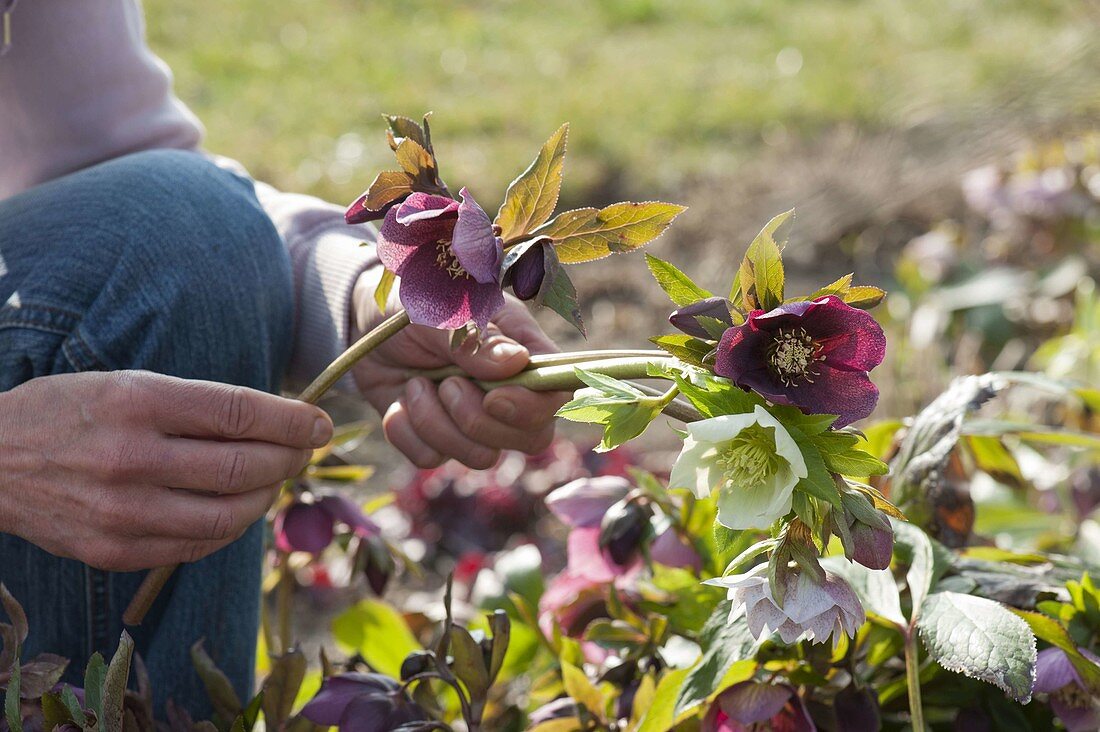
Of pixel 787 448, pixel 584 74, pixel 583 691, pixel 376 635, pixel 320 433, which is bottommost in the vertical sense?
pixel 584 74

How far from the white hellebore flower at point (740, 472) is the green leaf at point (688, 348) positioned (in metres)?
0.05

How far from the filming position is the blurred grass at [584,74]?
131 inches

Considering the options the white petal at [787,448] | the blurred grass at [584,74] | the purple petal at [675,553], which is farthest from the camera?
the blurred grass at [584,74]

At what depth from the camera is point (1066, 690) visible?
2.52 ft

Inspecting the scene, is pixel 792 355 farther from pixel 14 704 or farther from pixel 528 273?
pixel 14 704

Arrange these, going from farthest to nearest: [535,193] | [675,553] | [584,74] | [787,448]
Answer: [584,74], [675,553], [535,193], [787,448]

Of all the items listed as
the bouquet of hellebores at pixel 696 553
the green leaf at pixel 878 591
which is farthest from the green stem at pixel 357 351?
the green leaf at pixel 878 591

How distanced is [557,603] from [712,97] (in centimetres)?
310

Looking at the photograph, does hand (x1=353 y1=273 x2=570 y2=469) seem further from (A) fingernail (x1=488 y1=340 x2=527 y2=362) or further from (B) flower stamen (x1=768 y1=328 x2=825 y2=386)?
(B) flower stamen (x1=768 y1=328 x2=825 y2=386)

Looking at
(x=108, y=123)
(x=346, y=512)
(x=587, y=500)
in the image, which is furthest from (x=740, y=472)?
(x=108, y=123)

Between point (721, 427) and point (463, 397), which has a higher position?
point (721, 427)

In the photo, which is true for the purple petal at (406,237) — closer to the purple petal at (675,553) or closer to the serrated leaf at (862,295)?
the serrated leaf at (862,295)

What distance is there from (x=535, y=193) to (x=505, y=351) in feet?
0.51

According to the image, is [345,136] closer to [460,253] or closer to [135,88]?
[135,88]
